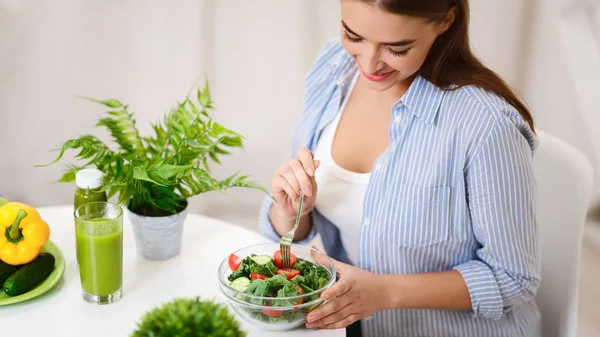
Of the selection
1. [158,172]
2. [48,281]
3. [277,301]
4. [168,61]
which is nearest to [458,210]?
[277,301]

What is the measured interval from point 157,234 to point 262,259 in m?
0.26

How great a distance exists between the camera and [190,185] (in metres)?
1.31

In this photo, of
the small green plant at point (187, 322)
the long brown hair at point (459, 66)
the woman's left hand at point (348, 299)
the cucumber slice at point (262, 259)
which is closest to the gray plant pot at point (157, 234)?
the cucumber slice at point (262, 259)

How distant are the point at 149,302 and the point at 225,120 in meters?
1.78

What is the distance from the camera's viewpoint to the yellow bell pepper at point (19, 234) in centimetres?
124

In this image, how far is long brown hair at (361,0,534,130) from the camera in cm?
135

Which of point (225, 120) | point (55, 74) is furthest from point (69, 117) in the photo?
point (225, 120)

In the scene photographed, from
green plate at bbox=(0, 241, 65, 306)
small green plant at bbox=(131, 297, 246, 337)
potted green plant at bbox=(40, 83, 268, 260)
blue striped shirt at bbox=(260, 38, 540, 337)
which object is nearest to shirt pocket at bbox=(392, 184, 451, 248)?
blue striped shirt at bbox=(260, 38, 540, 337)

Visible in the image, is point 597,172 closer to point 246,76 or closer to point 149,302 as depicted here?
point 246,76

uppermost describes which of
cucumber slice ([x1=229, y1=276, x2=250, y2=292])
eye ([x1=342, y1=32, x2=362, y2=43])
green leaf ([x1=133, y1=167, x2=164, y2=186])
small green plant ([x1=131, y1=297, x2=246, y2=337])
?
eye ([x1=342, y1=32, x2=362, y2=43])

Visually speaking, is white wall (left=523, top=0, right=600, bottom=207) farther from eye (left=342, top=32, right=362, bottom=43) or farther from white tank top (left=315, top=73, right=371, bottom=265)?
eye (left=342, top=32, right=362, bottom=43)

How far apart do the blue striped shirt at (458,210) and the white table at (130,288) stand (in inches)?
12.0

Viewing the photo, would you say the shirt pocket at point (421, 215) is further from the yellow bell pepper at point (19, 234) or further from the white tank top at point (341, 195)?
the yellow bell pepper at point (19, 234)

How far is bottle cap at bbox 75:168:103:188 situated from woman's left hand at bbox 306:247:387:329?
18.8 inches
